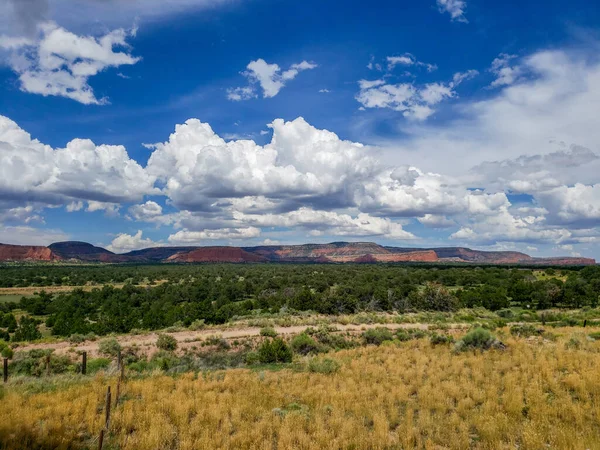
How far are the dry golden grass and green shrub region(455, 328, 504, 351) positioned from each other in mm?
2873

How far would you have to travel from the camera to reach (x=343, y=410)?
1063cm

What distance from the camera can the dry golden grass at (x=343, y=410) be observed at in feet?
27.7

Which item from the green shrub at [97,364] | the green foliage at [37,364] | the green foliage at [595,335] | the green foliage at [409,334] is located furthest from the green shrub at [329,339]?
the green foliage at [37,364]

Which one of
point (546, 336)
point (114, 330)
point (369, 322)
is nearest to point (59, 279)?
point (114, 330)

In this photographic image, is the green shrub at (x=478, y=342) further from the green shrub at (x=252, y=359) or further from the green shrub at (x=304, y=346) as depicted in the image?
the green shrub at (x=252, y=359)

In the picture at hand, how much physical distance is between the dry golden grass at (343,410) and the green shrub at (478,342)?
2.87 meters

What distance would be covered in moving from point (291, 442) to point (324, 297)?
4058cm

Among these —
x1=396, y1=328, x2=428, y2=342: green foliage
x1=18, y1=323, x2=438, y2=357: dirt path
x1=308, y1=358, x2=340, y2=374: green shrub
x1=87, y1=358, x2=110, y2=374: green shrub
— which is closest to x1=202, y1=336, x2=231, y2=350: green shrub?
x1=18, y1=323, x2=438, y2=357: dirt path

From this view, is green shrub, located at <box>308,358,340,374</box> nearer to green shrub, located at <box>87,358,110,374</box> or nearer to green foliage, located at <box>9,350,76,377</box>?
green shrub, located at <box>87,358,110,374</box>

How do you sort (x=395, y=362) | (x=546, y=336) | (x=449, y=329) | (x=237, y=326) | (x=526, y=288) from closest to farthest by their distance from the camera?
1. (x=395, y=362)
2. (x=546, y=336)
3. (x=449, y=329)
4. (x=237, y=326)
5. (x=526, y=288)

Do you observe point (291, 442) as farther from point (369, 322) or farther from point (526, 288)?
point (526, 288)

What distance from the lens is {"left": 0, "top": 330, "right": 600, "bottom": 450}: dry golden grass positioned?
843 centimetres

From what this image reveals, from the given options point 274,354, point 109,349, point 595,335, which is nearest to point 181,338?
point 109,349

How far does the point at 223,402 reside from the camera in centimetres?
1130
